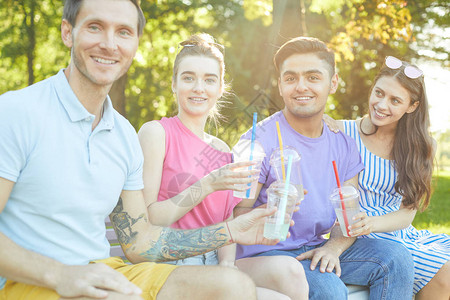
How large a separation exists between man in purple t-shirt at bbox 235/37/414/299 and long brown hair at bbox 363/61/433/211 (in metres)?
0.36

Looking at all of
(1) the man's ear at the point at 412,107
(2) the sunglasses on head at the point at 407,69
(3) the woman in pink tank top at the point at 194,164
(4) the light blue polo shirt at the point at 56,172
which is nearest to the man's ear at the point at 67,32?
(4) the light blue polo shirt at the point at 56,172

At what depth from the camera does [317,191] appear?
9.02 feet

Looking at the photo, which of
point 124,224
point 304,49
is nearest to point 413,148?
point 304,49

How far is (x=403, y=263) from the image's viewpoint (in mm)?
2652

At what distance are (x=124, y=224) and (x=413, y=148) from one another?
2027mm

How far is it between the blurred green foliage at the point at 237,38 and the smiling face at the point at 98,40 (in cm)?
389

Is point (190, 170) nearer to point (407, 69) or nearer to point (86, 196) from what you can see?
point (86, 196)

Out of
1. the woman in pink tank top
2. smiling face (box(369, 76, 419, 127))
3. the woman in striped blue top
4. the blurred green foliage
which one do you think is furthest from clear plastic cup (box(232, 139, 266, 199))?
the blurred green foliage

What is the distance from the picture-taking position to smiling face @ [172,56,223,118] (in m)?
2.62

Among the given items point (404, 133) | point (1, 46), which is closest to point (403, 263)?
point (404, 133)

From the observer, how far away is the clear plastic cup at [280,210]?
217 centimetres

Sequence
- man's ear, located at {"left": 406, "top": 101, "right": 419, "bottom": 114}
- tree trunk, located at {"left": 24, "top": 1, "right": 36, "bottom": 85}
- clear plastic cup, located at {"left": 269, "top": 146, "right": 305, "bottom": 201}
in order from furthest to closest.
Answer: tree trunk, located at {"left": 24, "top": 1, "right": 36, "bottom": 85} → man's ear, located at {"left": 406, "top": 101, "right": 419, "bottom": 114} → clear plastic cup, located at {"left": 269, "top": 146, "right": 305, "bottom": 201}

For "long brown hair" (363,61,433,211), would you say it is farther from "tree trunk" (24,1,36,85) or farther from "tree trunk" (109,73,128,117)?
"tree trunk" (24,1,36,85)

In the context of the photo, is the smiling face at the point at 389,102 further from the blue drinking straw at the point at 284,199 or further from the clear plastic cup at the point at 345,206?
the blue drinking straw at the point at 284,199
